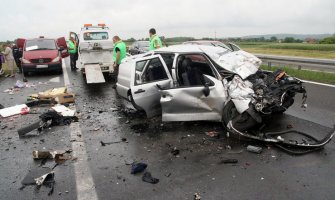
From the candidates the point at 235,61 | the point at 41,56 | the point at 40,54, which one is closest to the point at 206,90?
the point at 235,61

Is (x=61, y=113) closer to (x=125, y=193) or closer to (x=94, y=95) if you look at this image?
(x=94, y=95)

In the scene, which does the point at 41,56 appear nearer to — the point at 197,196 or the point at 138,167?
the point at 138,167

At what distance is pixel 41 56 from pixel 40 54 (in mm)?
198

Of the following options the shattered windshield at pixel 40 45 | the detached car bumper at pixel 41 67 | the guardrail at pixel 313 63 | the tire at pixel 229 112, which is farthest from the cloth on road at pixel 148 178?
the shattered windshield at pixel 40 45

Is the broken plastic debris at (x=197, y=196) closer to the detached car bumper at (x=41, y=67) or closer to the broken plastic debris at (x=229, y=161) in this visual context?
the broken plastic debris at (x=229, y=161)

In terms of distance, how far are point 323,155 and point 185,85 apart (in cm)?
282

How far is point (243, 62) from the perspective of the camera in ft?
21.4

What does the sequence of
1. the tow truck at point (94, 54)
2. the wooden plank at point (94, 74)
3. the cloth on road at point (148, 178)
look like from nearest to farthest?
the cloth on road at point (148, 178) < the wooden plank at point (94, 74) < the tow truck at point (94, 54)

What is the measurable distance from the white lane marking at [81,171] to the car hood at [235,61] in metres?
3.13

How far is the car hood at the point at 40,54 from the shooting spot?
15.0 m

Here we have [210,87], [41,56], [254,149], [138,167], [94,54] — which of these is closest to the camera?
[138,167]

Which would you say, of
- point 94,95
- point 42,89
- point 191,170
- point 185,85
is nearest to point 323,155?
point 191,170

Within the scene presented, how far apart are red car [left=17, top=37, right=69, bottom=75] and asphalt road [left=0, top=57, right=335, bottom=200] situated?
7.92 metres

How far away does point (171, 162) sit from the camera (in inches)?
190
